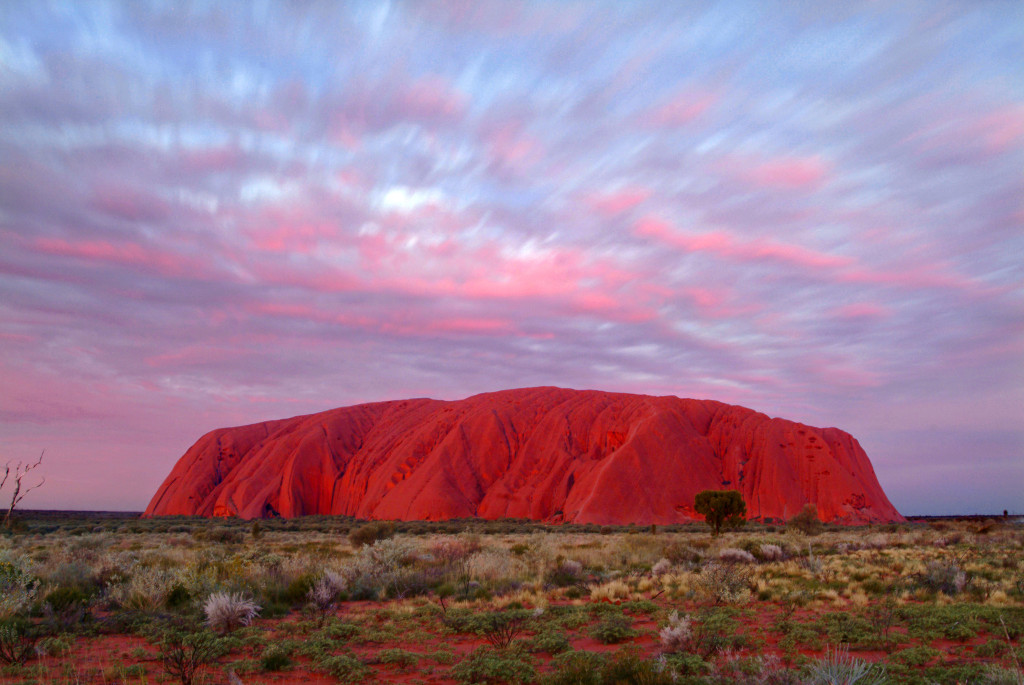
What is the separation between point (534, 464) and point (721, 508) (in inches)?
1301

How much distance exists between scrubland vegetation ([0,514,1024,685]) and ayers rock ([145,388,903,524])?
4322 centimetres

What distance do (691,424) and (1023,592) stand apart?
59.4m

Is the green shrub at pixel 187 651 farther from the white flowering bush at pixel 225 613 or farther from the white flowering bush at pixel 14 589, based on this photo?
the white flowering bush at pixel 14 589

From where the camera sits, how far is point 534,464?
70500 mm


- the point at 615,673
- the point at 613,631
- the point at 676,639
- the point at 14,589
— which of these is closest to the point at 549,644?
the point at 613,631

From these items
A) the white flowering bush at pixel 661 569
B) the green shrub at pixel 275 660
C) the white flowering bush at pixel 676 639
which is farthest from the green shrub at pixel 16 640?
the white flowering bush at pixel 661 569

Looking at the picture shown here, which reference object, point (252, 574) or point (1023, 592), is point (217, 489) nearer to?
point (252, 574)

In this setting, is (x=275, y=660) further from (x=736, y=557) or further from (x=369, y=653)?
(x=736, y=557)

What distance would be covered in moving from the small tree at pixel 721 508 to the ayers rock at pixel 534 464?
14.9 m

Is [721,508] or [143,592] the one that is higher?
[143,592]

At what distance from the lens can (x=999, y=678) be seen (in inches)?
208

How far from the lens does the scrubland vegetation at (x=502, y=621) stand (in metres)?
7.08

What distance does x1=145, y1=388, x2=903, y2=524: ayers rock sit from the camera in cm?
6091

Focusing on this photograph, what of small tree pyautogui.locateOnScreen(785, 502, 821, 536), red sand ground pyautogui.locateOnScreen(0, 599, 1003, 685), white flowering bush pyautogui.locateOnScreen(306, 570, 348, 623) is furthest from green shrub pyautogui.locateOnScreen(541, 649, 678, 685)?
small tree pyautogui.locateOnScreen(785, 502, 821, 536)
